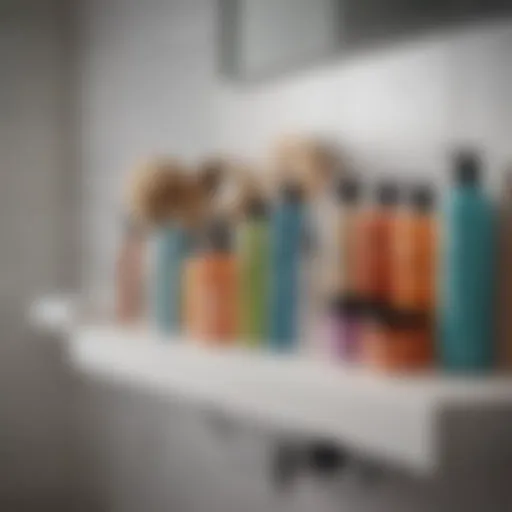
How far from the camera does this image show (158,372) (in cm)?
127

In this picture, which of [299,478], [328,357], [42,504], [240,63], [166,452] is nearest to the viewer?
[328,357]

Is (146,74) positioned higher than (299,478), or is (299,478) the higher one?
(146,74)

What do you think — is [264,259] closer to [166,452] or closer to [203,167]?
[203,167]

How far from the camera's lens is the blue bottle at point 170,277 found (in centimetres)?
143

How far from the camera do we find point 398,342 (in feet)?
3.15

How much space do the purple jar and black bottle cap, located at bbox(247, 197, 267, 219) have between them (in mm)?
231

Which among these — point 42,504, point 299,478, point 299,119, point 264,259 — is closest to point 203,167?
point 299,119

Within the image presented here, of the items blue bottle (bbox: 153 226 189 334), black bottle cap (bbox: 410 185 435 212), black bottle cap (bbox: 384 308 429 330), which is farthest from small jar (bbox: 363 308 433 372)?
blue bottle (bbox: 153 226 189 334)

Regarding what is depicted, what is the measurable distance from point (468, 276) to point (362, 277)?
137 millimetres

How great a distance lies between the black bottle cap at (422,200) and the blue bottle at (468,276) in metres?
0.08

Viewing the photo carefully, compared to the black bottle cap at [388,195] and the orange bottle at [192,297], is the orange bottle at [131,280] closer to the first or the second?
the orange bottle at [192,297]

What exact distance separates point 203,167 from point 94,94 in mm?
656

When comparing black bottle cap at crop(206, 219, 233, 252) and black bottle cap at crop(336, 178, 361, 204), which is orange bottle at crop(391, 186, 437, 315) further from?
black bottle cap at crop(206, 219, 233, 252)

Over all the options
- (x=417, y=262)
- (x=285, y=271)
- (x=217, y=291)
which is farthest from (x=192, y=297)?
(x=417, y=262)
